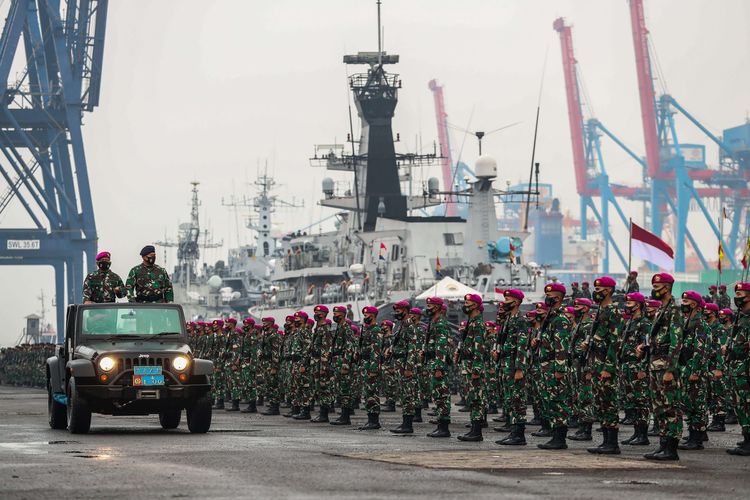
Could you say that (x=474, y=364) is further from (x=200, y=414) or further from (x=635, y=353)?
(x=200, y=414)

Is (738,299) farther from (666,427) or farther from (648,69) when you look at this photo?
(648,69)

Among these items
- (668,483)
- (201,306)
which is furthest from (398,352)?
(201,306)

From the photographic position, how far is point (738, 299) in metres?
13.5

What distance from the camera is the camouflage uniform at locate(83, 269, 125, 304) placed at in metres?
17.5

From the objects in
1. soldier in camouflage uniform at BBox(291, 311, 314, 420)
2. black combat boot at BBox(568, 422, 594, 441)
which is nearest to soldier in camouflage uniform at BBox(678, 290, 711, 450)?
black combat boot at BBox(568, 422, 594, 441)

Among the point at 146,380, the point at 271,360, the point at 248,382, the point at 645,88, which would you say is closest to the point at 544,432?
the point at 146,380

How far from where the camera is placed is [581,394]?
14.6 metres

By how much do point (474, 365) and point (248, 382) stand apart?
968 centimetres

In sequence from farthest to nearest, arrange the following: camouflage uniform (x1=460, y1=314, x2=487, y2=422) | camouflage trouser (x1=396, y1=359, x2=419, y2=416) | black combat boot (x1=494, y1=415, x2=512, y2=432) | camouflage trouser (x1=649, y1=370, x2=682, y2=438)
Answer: black combat boot (x1=494, y1=415, x2=512, y2=432)
camouflage trouser (x1=396, y1=359, x2=419, y2=416)
camouflage uniform (x1=460, y1=314, x2=487, y2=422)
camouflage trouser (x1=649, y1=370, x2=682, y2=438)

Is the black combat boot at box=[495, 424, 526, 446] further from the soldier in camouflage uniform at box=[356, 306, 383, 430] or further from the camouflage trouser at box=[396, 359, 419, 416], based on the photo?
the soldier in camouflage uniform at box=[356, 306, 383, 430]

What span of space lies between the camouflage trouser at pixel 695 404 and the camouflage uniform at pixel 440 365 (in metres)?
3.10

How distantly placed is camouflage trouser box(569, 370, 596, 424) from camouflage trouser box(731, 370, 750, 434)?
1444 mm

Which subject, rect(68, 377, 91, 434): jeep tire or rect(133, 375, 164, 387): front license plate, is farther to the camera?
rect(68, 377, 91, 434): jeep tire

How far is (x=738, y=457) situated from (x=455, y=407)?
42.6 feet
